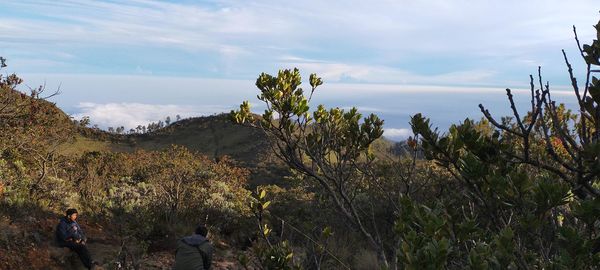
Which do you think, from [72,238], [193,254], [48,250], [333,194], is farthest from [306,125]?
[48,250]

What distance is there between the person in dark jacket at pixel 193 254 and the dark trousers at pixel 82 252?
2821 mm

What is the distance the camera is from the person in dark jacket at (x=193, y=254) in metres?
7.70

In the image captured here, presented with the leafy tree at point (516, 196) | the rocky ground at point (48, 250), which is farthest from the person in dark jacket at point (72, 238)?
the leafy tree at point (516, 196)

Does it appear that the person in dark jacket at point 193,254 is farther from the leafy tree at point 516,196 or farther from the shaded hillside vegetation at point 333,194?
the leafy tree at point 516,196

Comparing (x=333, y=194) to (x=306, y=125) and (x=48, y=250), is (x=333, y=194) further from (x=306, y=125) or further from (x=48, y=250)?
(x=48, y=250)

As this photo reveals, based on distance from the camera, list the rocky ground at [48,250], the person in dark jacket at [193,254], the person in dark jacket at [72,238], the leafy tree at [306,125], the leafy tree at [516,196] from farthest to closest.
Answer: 1. the person in dark jacket at [72,238]
2. the rocky ground at [48,250]
3. the person in dark jacket at [193,254]
4. the leafy tree at [306,125]
5. the leafy tree at [516,196]

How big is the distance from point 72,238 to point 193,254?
3.28 meters

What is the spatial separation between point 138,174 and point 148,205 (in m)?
4.55

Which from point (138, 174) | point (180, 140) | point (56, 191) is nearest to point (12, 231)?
point (56, 191)

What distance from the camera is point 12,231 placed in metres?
9.89

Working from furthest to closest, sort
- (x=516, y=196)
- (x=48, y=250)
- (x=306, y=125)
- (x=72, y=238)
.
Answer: (x=48, y=250) → (x=72, y=238) → (x=306, y=125) → (x=516, y=196)

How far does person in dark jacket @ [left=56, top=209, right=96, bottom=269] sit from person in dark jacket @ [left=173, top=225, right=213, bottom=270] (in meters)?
2.87

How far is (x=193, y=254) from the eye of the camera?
774 centimetres

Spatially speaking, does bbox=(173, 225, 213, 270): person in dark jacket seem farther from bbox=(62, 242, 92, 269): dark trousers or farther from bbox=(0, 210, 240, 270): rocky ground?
bbox=(62, 242, 92, 269): dark trousers
